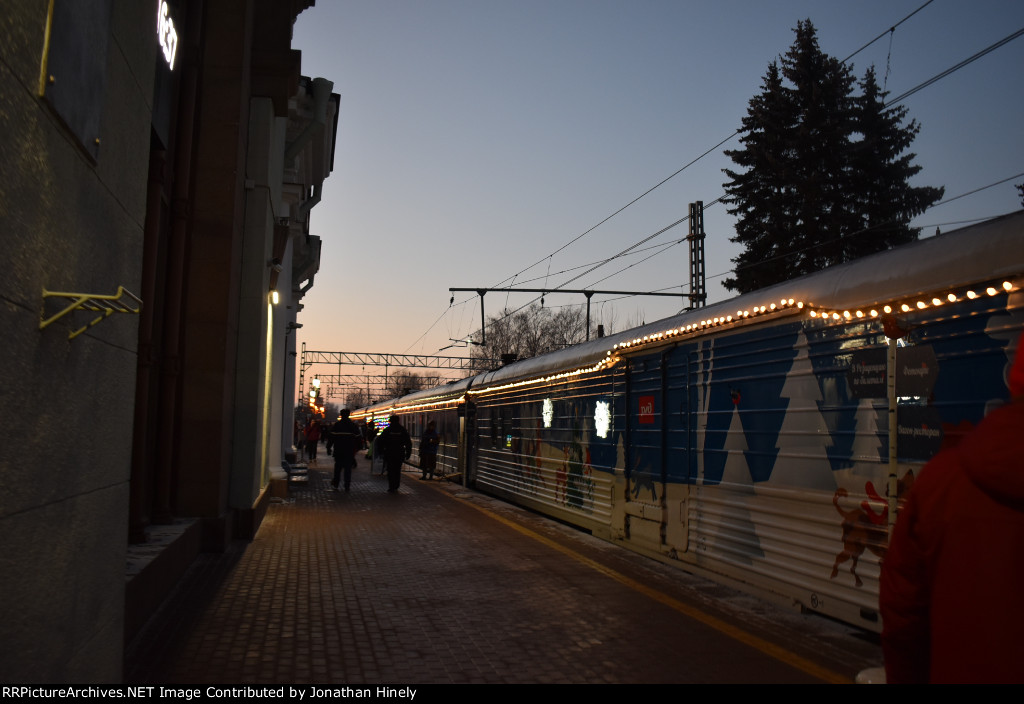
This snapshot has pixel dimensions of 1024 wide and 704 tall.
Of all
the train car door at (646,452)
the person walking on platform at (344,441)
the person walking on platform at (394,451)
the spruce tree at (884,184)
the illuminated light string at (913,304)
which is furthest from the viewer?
the spruce tree at (884,184)

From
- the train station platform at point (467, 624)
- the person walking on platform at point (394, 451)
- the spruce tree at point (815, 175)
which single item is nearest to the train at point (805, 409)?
the train station platform at point (467, 624)

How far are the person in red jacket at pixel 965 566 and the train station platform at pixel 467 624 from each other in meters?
3.19

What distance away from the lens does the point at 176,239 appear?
9430 millimetres

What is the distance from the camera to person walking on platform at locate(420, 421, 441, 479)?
76.6 ft

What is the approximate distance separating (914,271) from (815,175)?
29.2m

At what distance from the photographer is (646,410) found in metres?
9.89

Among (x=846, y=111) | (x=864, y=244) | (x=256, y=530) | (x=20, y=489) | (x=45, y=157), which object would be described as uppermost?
(x=846, y=111)

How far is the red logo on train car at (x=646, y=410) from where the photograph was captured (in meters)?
9.73

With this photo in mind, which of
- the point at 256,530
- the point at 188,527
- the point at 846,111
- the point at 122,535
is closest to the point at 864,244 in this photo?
the point at 846,111

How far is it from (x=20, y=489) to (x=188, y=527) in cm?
625

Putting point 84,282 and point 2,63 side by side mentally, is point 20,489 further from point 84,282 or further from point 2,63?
point 2,63

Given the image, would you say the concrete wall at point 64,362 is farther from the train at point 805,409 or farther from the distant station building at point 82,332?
the train at point 805,409

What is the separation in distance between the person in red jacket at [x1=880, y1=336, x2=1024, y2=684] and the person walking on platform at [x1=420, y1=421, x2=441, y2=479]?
21191 mm

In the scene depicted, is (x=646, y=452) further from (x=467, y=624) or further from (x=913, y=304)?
(x=913, y=304)
